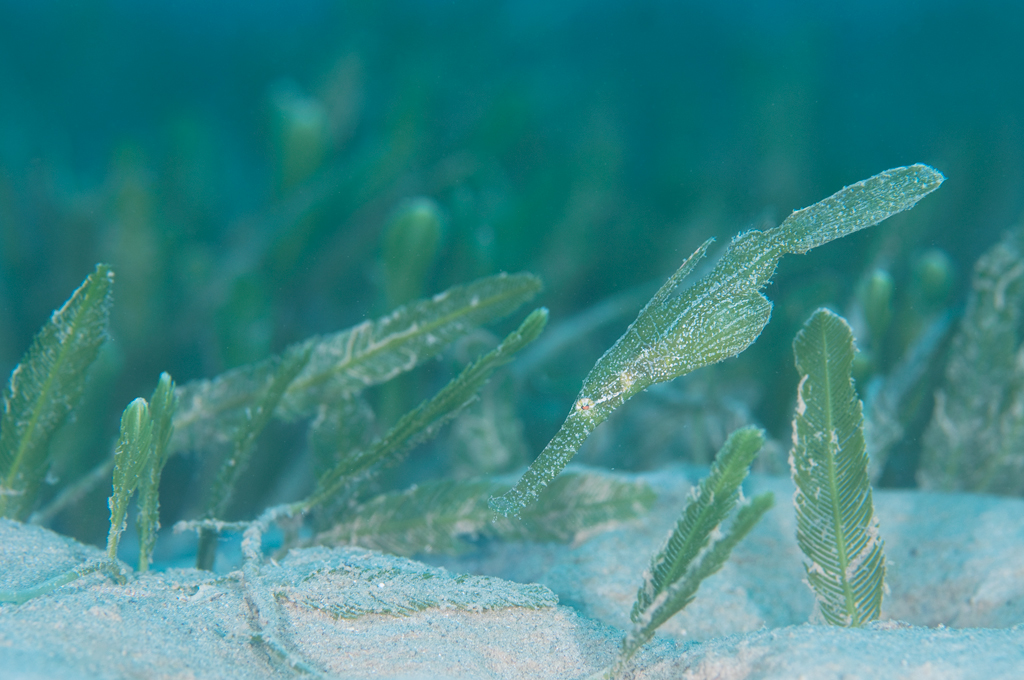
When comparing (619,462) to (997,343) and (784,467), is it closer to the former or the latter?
(784,467)

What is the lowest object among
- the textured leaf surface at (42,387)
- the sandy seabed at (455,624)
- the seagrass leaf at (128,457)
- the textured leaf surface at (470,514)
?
the sandy seabed at (455,624)

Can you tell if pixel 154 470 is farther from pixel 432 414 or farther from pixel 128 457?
pixel 432 414

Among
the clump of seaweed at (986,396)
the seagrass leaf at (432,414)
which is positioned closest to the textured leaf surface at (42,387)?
the seagrass leaf at (432,414)

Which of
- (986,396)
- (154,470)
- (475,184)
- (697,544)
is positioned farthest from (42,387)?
(986,396)

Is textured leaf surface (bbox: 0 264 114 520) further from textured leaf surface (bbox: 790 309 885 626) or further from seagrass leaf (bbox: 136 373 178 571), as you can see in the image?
textured leaf surface (bbox: 790 309 885 626)

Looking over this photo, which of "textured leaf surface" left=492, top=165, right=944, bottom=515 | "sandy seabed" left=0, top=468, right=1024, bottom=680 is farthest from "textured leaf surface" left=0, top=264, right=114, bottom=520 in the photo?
"textured leaf surface" left=492, top=165, right=944, bottom=515

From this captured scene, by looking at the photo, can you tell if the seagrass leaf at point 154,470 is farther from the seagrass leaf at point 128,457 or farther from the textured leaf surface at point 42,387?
the textured leaf surface at point 42,387

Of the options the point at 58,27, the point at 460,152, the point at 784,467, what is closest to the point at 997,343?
the point at 784,467
